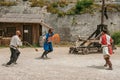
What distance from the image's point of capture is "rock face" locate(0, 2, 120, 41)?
114 ft

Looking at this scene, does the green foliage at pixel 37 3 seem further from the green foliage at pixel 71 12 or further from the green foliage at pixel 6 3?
the green foliage at pixel 71 12

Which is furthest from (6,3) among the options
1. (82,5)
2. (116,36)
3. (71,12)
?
(116,36)

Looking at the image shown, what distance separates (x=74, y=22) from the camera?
34.9 m

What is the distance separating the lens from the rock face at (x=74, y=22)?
114ft

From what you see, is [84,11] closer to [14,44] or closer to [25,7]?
[25,7]

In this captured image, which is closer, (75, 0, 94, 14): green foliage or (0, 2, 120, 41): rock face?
(0, 2, 120, 41): rock face

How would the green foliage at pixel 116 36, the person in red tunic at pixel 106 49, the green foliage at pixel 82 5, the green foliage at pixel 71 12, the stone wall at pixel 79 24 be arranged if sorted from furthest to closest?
1. the green foliage at pixel 82 5
2. the green foliage at pixel 71 12
3. the stone wall at pixel 79 24
4. the green foliage at pixel 116 36
5. the person in red tunic at pixel 106 49

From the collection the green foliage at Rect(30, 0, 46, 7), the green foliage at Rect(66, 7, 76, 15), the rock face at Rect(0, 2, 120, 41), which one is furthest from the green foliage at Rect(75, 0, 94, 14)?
the green foliage at Rect(30, 0, 46, 7)

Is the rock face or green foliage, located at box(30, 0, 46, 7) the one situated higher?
green foliage, located at box(30, 0, 46, 7)

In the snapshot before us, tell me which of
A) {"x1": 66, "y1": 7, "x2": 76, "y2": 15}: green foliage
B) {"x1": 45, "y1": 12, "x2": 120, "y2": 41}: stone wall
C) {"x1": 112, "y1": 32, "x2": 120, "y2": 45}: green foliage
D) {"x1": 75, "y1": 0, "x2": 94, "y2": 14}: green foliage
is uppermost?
{"x1": 75, "y1": 0, "x2": 94, "y2": 14}: green foliage

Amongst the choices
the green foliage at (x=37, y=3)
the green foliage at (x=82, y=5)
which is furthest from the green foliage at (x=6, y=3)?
Result: the green foliage at (x=82, y=5)

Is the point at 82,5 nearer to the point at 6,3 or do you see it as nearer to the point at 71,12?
the point at 71,12

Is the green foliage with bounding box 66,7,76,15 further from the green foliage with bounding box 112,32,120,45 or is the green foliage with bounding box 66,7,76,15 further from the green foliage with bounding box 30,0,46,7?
the green foliage with bounding box 112,32,120,45

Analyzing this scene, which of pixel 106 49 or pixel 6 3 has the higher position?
pixel 6 3
